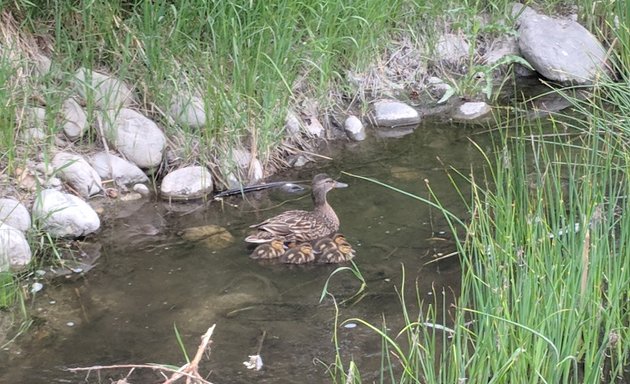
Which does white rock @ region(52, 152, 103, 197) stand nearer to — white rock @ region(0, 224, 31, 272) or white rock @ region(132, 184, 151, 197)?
white rock @ region(132, 184, 151, 197)

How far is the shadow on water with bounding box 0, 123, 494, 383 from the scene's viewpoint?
17.2 ft

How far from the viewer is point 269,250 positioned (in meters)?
6.48

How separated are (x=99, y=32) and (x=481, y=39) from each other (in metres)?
4.17

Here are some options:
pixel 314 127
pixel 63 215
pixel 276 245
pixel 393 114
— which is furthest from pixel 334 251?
pixel 393 114

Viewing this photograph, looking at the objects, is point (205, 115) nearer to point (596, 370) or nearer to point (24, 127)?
point (24, 127)

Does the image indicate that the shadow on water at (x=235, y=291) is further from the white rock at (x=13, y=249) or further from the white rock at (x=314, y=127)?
the white rock at (x=314, y=127)

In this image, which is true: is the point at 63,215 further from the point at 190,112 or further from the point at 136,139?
the point at 190,112

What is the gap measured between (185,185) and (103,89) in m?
1.03

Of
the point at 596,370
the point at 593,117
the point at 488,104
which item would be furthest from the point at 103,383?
the point at 488,104

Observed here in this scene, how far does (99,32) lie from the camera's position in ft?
25.4

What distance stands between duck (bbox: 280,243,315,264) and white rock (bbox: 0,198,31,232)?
167 centimetres

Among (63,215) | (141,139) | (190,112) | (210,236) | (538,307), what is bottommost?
(210,236)

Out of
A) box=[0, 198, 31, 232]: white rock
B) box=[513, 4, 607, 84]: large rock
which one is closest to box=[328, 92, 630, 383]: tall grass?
box=[0, 198, 31, 232]: white rock

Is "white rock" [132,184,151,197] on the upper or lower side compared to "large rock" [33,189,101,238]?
lower
